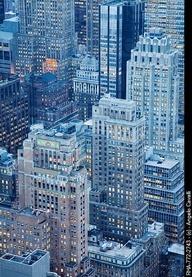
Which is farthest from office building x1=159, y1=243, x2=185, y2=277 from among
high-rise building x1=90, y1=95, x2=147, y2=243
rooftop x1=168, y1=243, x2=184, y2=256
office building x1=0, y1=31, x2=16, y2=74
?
office building x1=0, y1=31, x2=16, y2=74

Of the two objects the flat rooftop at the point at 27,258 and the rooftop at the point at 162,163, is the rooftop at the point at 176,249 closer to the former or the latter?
the rooftop at the point at 162,163

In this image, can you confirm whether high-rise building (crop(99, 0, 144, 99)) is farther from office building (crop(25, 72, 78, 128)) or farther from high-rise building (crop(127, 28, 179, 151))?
high-rise building (crop(127, 28, 179, 151))

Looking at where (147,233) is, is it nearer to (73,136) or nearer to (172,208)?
(172,208)

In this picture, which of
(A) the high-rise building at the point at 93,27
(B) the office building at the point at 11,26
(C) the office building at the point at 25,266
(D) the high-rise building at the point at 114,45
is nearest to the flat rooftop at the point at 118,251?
(C) the office building at the point at 25,266

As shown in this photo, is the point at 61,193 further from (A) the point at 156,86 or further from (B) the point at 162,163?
(A) the point at 156,86

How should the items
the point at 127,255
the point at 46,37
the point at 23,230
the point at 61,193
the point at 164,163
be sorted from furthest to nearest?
the point at 46,37
the point at 164,163
the point at 127,255
the point at 61,193
the point at 23,230

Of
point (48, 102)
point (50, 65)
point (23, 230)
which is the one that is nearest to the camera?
point (23, 230)

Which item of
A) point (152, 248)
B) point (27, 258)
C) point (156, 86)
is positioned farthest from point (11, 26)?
point (27, 258)

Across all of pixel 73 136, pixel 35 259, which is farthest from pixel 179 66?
pixel 35 259
